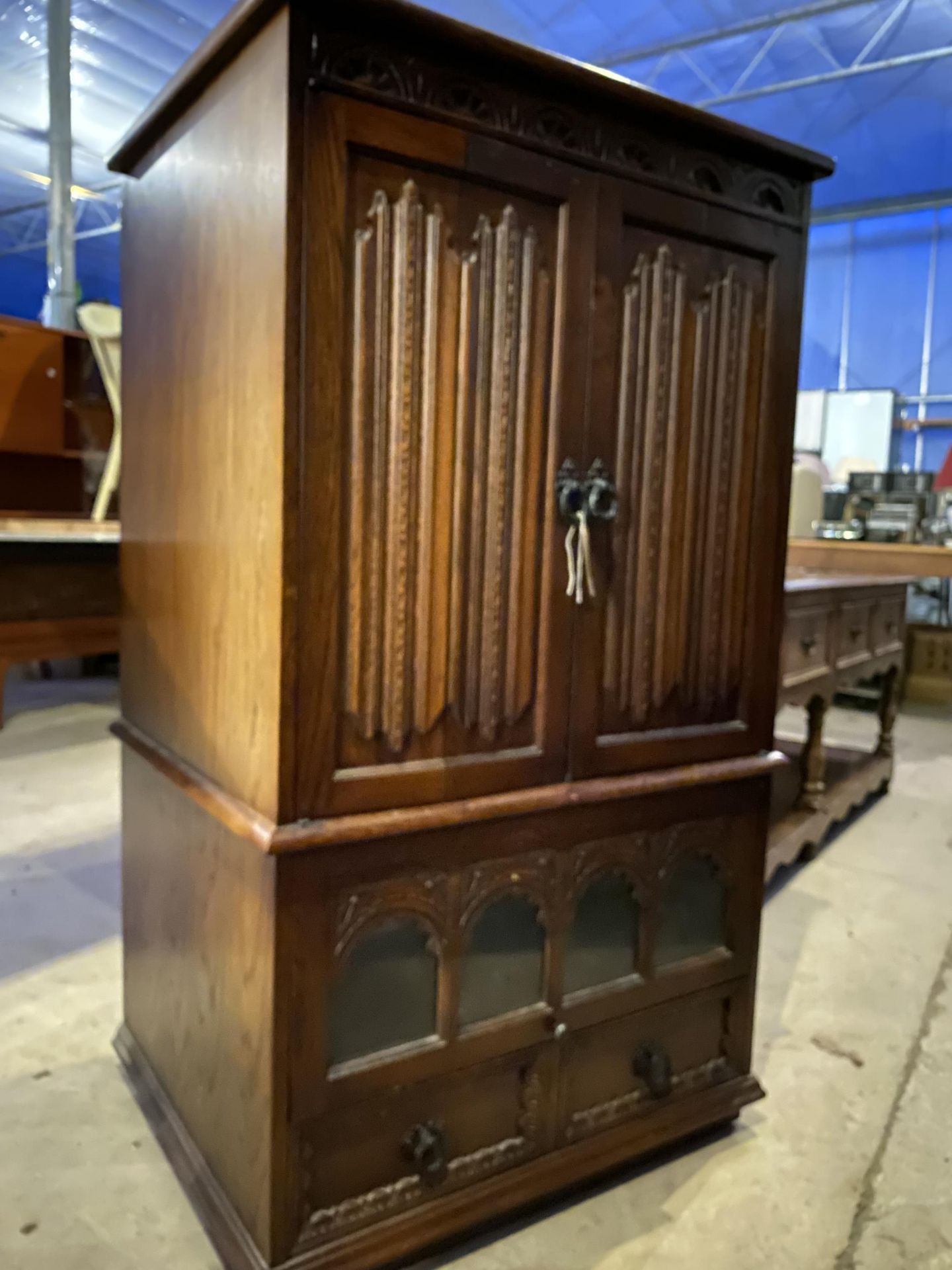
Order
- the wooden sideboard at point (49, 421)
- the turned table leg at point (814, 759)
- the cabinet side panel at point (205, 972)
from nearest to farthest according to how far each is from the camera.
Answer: the cabinet side panel at point (205, 972)
the turned table leg at point (814, 759)
the wooden sideboard at point (49, 421)

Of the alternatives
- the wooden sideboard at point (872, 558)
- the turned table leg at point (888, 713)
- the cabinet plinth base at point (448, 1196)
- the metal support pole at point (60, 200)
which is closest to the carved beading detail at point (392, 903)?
the cabinet plinth base at point (448, 1196)

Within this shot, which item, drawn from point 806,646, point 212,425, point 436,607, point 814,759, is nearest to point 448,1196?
point 436,607

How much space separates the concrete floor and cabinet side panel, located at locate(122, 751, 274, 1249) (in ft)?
0.48

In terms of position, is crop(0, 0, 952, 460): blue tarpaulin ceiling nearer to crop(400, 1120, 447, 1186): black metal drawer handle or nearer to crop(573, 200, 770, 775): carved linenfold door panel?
crop(573, 200, 770, 775): carved linenfold door panel

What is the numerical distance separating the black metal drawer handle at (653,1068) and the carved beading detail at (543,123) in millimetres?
1214

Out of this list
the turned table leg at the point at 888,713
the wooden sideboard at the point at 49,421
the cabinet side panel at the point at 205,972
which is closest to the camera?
the cabinet side panel at the point at 205,972

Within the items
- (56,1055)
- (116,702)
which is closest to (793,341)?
(56,1055)

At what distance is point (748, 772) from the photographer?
1383 millimetres

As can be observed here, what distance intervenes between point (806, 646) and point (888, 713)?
1.08 metres

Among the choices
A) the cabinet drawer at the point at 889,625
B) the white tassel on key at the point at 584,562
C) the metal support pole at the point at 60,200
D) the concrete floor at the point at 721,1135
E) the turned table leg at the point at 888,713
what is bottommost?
the concrete floor at the point at 721,1135

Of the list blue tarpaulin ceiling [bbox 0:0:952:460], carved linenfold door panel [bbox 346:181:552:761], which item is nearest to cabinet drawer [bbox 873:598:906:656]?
carved linenfold door panel [bbox 346:181:552:761]

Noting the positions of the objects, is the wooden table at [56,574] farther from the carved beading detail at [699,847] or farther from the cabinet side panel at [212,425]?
the carved beading detail at [699,847]

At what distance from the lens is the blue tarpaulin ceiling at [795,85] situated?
5.12 meters

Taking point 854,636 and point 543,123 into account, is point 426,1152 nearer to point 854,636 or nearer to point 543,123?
point 543,123
